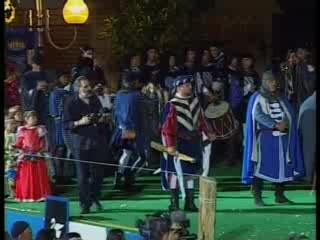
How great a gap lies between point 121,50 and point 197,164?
893mm

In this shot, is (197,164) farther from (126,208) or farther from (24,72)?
(24,72)

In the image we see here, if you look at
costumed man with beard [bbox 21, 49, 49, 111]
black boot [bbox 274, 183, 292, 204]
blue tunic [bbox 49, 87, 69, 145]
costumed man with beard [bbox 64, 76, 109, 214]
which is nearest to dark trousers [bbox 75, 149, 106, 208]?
costumed man with beard [bbox 64, 76, 109, 214]

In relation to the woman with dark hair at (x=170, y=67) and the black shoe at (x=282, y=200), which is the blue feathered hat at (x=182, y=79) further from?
the black shoe at (x=282, y=200)

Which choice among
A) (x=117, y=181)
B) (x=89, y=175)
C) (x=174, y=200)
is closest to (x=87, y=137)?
(x=89, y=175)

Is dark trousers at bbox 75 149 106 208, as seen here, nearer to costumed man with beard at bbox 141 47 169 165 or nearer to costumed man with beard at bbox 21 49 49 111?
costumed man with beard at bbox 141 47 169 165

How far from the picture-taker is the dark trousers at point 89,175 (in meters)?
6.68

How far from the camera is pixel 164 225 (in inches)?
264

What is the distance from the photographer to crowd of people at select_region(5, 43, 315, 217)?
6547mm

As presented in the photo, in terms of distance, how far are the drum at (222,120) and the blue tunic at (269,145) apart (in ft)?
0.35

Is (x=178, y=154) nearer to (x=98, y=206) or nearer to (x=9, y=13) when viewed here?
(x=98, y=206)

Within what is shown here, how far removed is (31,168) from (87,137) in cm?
43

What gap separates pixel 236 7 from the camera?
21.3 ft

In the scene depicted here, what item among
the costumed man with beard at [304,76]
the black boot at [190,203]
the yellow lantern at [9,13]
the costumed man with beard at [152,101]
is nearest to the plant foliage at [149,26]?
the costumed man with beard at [152,101]

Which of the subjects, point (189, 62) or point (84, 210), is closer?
point (189, 62)
